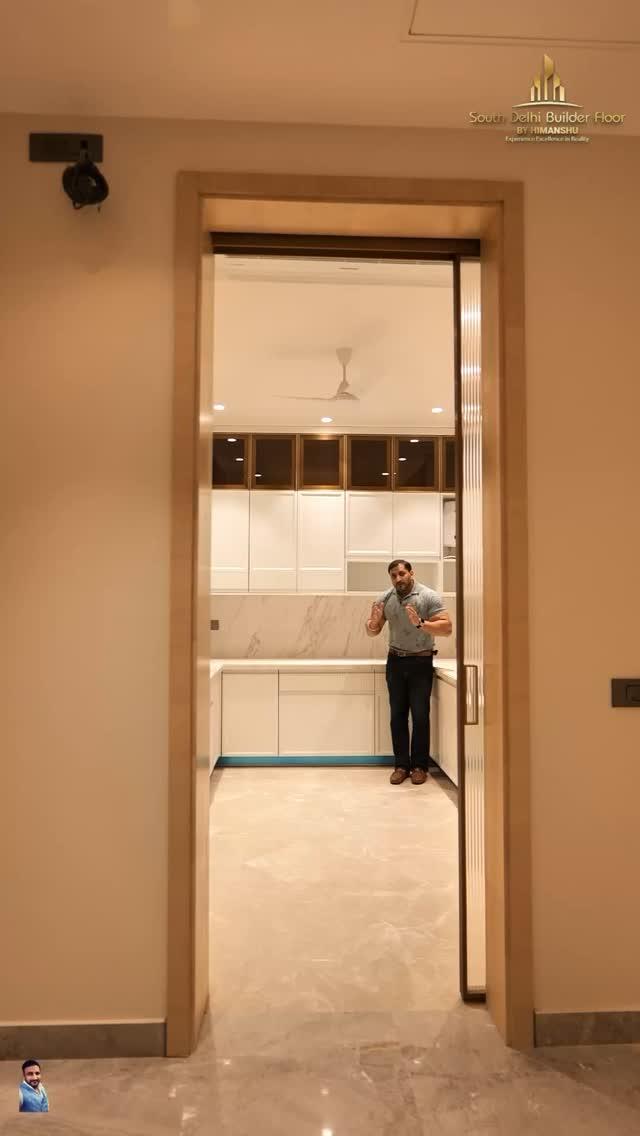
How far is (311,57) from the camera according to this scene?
1.64 meters

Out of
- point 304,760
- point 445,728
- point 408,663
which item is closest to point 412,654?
point 408,663

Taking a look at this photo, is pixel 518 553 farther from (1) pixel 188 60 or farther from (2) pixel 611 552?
(1) pixel 188 60

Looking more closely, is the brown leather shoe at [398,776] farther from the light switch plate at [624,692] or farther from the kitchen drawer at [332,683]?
the light switch plate at [624,692]

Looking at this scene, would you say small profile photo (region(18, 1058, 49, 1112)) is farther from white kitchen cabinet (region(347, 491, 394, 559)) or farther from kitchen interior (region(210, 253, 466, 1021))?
white kitchen cabinet (region(347, 491, 394, 559))

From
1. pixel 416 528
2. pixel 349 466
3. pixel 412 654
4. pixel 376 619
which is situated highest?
pixel 349 466

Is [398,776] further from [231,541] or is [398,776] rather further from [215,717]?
[231,541]

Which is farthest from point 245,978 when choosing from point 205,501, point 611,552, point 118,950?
point 611,552

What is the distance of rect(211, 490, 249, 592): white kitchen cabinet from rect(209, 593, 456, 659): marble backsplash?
1.06ft

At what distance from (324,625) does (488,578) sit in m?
3.63

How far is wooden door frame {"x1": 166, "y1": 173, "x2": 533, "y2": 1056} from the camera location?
1807 mm

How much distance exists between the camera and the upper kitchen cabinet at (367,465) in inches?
209

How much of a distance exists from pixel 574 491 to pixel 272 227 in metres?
1.18

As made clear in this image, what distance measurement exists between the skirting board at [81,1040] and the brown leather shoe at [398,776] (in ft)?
9.23

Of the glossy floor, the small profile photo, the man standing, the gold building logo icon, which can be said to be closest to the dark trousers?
the man standing
